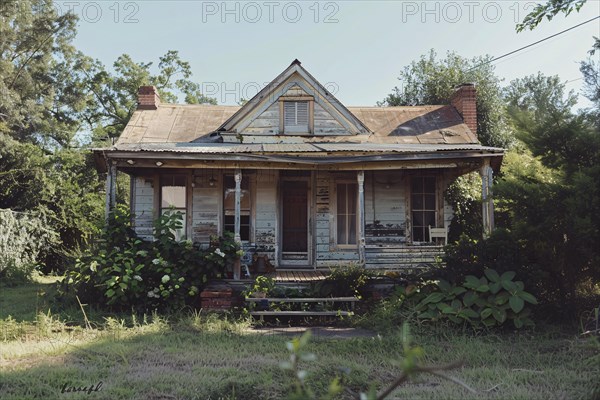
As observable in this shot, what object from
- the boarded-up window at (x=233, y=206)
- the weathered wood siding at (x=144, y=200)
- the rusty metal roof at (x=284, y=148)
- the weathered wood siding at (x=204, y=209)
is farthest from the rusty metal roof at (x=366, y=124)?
the boarded-up window at (x=233, y=206)

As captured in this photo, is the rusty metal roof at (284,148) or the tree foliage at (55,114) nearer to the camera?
the rusty metal roof at (284,148)

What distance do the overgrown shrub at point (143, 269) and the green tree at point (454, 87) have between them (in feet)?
52.1

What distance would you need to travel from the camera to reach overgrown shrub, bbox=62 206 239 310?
8.77 meters

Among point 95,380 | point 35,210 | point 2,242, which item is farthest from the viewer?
point 35,210

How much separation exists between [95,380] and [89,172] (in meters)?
18.2

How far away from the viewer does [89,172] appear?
2141 centimetres

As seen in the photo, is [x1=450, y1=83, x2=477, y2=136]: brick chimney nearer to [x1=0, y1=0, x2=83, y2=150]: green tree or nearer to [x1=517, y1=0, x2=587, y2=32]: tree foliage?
[x1=517, y1=0, x2=587, y2=32]: tree foliage

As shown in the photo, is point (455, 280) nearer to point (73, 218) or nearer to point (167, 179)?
point (167, 179)

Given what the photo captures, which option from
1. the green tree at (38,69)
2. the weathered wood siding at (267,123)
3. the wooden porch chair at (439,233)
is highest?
the green tree at (38,69)

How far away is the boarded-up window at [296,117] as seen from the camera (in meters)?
12.5

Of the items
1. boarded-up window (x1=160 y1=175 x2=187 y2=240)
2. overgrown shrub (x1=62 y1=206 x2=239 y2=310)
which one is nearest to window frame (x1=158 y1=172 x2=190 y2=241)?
boarded-up window (x1=160 y1=175 x2=187 y2=240)

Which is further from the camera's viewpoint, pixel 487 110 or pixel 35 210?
pixel 487 110

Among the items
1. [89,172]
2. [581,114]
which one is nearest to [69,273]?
[581,114]

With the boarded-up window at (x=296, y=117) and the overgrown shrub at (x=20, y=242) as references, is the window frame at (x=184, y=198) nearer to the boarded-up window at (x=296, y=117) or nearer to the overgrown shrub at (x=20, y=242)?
the boarded-up window at (x=296, y=117)
